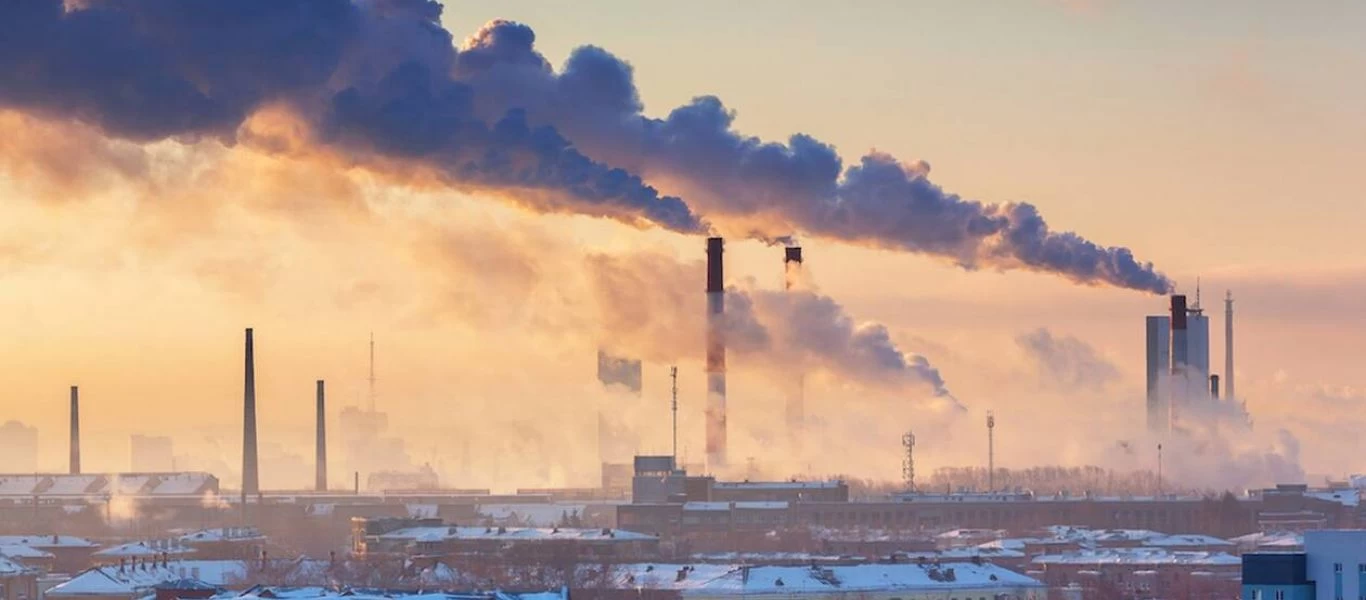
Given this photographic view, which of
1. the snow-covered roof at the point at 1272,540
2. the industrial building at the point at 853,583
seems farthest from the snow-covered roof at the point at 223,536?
the snow-covered roof at the point at 1272,540

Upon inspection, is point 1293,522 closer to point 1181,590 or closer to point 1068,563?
point 1068,563

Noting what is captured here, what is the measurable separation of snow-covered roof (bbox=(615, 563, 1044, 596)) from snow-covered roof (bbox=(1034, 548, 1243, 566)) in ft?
57.8

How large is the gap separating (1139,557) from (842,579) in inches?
1094

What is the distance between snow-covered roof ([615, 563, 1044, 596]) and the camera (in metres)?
92.5

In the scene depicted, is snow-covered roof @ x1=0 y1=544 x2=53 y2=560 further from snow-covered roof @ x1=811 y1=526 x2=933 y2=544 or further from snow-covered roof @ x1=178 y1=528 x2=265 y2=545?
snow-covered roof @ x1=811 y1=526 x2=933 y2=544

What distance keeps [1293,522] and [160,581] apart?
64.7 metres

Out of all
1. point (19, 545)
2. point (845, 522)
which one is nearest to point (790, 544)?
point (845, 522)

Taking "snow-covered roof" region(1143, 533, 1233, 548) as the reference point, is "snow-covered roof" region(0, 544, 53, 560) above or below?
above

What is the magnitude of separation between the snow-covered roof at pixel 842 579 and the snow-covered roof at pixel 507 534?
32378 mm

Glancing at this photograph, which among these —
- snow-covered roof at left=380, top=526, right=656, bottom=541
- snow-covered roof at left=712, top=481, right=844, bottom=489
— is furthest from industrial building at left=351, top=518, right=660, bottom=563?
snow-covered roof at left=712, top=481, right=844, bottom=489

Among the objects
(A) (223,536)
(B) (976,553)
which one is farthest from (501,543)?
(B) (976,553)

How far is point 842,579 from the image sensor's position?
93688mm

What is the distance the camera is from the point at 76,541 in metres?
139

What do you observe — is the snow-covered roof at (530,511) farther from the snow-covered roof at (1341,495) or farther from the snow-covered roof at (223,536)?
the snow-covered roof at (1341,495)
